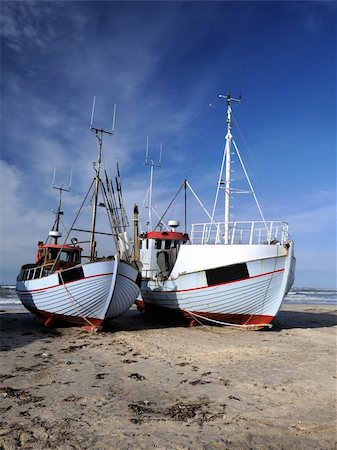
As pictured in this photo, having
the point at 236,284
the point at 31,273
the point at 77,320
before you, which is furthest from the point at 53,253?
the point at 236,284

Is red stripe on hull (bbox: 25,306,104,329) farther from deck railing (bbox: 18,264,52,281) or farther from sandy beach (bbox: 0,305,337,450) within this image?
deck railing (bbox: 18,264,52,281)

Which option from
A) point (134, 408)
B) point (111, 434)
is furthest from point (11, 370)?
point (111, 434)

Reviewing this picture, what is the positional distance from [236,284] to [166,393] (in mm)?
9066

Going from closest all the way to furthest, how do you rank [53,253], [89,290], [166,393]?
[166,393] < [89,290] < [53,253]

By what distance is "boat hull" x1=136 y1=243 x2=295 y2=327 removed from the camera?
1580 cm

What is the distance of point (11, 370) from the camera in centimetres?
917

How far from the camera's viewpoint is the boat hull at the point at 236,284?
15.8 meters

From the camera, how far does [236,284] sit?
52.2 ft

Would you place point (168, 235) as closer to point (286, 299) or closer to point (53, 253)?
point (53, 253)

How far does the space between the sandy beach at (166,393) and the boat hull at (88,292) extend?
155cm

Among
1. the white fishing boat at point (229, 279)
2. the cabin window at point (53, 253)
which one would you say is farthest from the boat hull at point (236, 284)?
the cabin window at point (53, 253)

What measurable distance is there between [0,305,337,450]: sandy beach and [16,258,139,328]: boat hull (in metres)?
1.55

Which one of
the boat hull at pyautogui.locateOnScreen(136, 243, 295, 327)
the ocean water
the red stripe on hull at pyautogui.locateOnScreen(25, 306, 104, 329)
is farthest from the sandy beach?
the ocean water

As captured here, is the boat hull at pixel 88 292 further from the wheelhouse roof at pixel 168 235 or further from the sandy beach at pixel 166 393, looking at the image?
the wheelhouse roof at pixel 168 235
